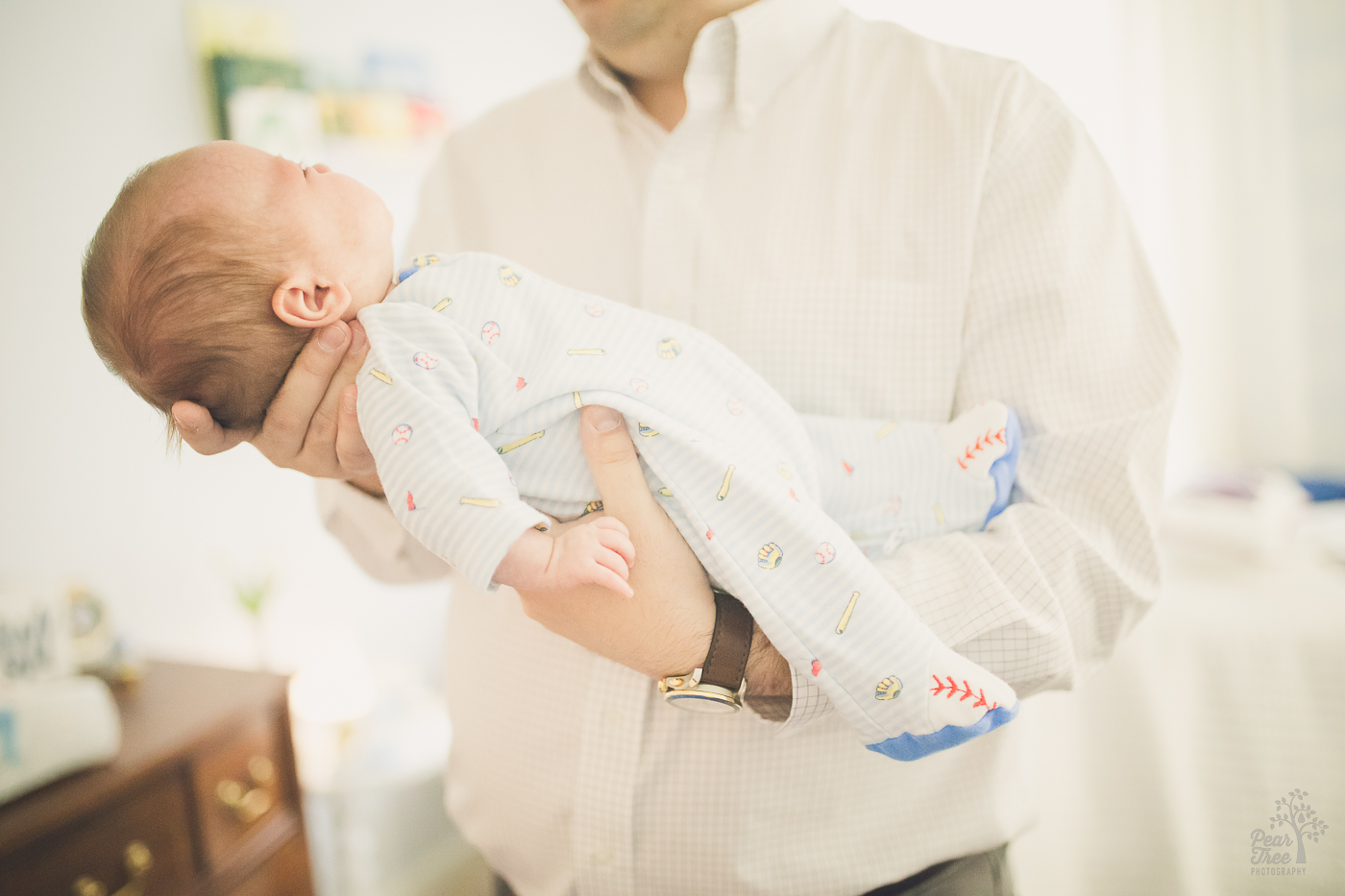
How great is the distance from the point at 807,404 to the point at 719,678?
340 millimetres

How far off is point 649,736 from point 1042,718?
1.37 metres

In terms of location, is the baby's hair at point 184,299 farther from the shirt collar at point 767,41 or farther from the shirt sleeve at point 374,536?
the shirt collar at point 767,41

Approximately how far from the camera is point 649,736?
85 cm

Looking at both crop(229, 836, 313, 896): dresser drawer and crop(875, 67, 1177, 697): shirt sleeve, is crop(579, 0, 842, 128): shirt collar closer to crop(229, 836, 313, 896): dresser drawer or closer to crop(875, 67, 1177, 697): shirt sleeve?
crop(875, 67, 1177, 697): shirt sleeve

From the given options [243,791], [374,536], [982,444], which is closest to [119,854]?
[243,791]

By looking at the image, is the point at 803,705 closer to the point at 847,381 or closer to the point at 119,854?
the point at 847,381

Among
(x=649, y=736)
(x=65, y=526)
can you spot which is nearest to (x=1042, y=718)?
(x=649, y=736)

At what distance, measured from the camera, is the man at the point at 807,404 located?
77cm

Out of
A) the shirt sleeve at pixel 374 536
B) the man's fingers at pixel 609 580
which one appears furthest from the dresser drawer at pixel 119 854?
the man's fingers at pixel 609 580

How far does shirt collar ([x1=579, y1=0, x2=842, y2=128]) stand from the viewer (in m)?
0.93

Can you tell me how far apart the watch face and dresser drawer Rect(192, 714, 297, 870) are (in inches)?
42.7

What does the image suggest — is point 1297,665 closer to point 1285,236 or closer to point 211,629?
point 1285,236

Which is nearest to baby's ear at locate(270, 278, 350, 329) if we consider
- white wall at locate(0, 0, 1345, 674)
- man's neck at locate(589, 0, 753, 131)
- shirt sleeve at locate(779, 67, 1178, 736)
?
man's neck at locate(589, 0, 753, 131)

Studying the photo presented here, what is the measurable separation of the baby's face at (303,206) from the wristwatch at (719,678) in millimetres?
504
